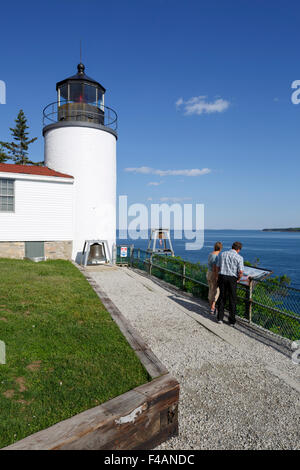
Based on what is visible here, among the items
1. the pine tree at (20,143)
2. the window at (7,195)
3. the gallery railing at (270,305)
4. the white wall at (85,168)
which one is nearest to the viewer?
the gallery railing at (270,305)

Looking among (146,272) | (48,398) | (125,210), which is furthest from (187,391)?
(125,210)

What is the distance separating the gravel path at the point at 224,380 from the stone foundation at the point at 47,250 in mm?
10169

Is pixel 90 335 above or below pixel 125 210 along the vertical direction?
below

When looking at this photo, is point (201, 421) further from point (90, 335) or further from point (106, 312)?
point (106, 312)

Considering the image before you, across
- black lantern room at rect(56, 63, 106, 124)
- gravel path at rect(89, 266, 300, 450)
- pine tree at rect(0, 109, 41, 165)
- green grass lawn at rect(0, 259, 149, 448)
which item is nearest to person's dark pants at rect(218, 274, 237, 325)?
gravel path at rect(89, 266, 300, 450)

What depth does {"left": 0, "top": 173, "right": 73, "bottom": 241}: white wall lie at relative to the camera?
1622 cm

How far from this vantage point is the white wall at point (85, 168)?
18.7 metres

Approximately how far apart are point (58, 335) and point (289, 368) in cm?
421

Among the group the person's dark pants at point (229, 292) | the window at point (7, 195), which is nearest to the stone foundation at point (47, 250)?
the window at point (7, 195)

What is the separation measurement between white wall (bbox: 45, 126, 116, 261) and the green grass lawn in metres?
11.1

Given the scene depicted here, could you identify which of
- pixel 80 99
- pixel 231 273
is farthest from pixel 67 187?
pixel 231 273

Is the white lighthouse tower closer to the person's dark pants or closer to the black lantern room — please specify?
the black lantern room

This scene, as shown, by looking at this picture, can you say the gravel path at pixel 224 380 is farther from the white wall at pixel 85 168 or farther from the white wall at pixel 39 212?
the white wall at pixel 85 168
